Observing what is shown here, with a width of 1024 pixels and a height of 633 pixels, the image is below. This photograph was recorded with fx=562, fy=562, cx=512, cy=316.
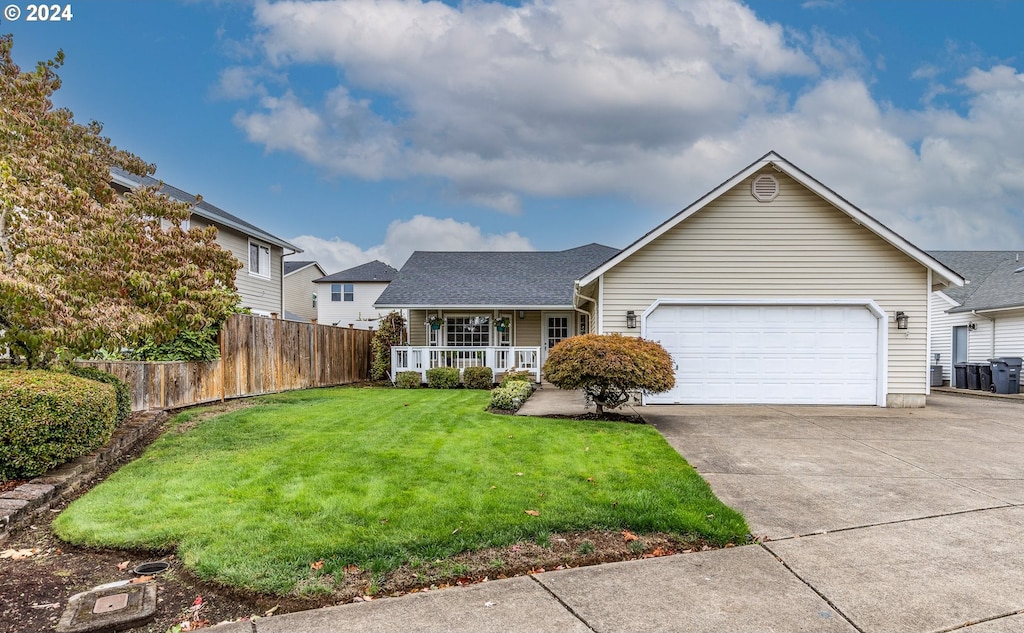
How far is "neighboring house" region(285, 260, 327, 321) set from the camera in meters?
36.6

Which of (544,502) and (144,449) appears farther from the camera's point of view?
(144,449)

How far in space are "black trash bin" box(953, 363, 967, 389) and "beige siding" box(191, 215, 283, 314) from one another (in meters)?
23.6

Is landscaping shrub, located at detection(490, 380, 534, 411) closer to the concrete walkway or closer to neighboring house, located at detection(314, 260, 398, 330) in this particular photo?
the concrete walkway

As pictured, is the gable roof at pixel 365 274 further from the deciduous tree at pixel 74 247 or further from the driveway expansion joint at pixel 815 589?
the driveway expansion joint at pixel 815 589

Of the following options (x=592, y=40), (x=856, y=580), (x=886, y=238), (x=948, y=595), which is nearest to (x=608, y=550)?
(x=856, y=580)

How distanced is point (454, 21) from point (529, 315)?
970cm

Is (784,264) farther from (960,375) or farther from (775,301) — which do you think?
(960,375)

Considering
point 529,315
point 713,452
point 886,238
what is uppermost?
point 886,238

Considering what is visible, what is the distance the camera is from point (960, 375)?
18.9 meters

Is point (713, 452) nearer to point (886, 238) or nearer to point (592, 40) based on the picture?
point (886, 238)

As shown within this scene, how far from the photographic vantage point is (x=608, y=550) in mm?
3947

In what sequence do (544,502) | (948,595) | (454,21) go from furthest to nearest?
(454,21)
(544,502)
(948,595)

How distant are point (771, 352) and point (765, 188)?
348 centimetres

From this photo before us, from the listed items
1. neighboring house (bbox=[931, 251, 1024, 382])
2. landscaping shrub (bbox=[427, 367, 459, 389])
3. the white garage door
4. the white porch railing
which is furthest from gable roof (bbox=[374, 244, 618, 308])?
neighboring house (bbox=[931, 251, 1024, 382])
